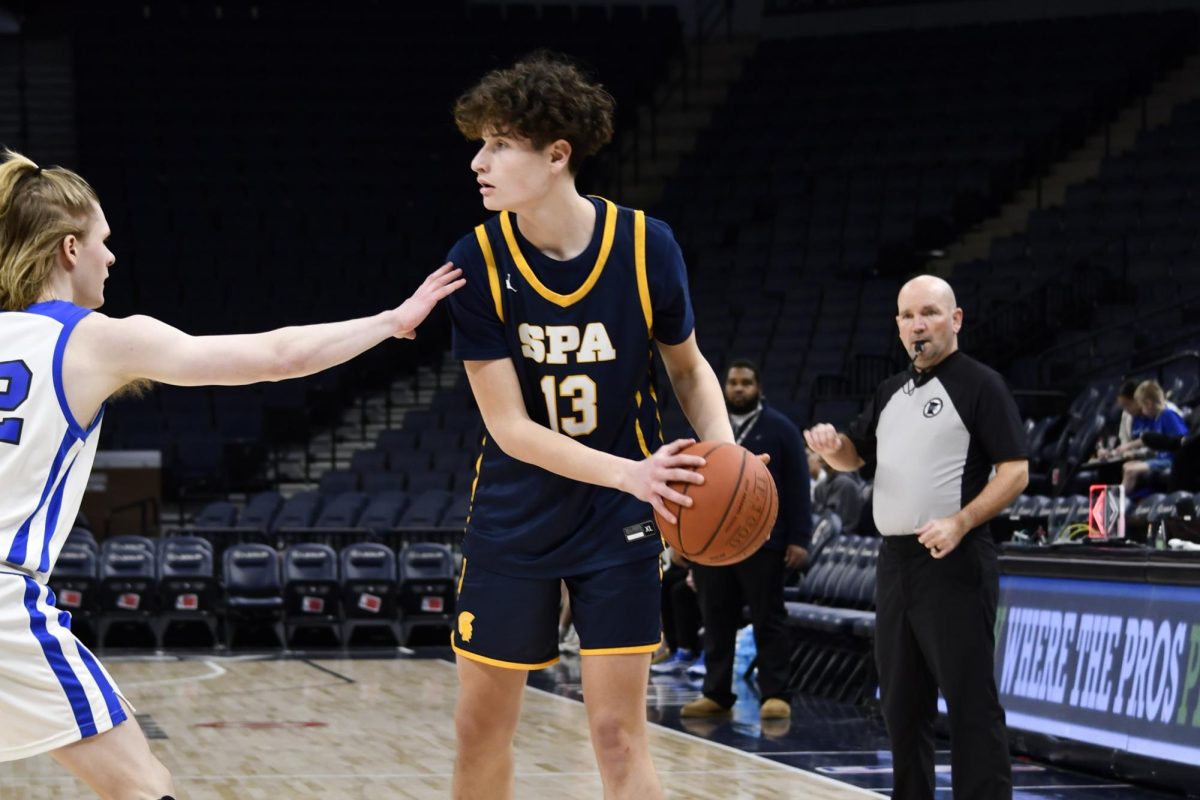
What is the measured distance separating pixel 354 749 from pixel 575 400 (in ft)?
15.4

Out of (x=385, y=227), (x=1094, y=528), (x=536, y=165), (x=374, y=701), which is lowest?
(x=374, y=701)

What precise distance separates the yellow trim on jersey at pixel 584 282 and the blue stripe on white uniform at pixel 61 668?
1.08 meters

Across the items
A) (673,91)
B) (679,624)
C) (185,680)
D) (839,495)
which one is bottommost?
(185,680)

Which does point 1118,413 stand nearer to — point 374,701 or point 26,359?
point 374,701

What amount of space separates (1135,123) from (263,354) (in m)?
19.9

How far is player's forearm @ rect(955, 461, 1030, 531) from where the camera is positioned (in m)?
4.85

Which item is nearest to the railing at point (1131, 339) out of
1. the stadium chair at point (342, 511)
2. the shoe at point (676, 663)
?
the shoe at point (676, 663)

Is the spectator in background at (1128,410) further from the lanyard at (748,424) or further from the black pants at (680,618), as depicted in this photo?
the lanyard at (748,424)

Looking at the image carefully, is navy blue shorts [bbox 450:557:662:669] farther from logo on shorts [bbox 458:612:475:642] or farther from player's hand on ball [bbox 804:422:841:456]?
player's hand on ball [bbox 804:422:841:456]

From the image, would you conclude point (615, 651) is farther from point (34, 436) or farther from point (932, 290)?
point (932, 290)

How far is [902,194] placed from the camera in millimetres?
20719

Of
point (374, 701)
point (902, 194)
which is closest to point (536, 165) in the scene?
point (374, 701)

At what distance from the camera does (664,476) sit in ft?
9.67

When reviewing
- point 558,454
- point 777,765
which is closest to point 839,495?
point 777,765
